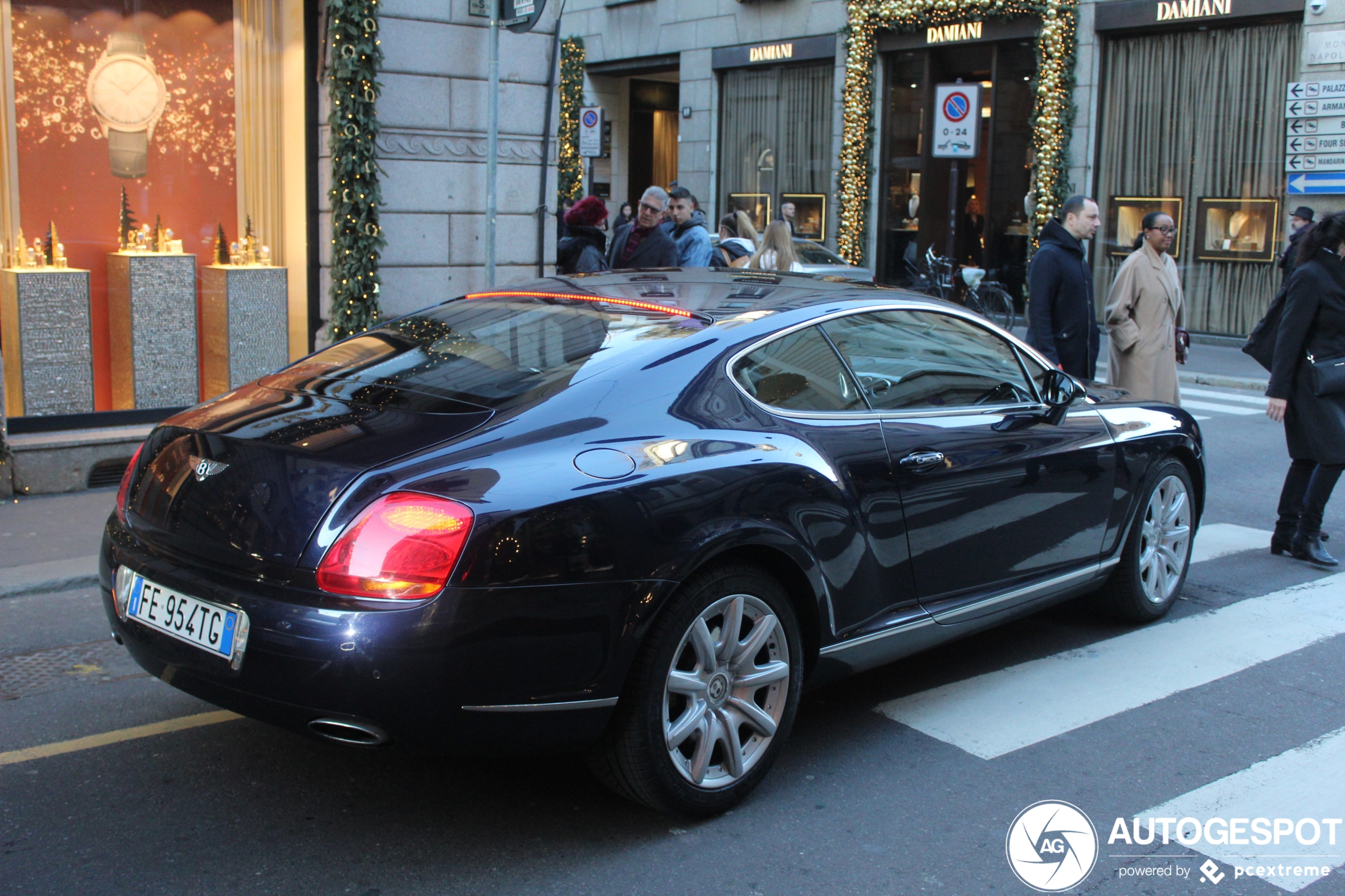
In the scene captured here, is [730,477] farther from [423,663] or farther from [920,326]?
Answer: [920,326]

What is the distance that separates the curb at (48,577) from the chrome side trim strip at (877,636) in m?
3.95

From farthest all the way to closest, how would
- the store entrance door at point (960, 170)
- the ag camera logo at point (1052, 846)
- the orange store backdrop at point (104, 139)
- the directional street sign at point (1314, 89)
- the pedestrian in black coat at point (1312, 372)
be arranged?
1. the store entrance door at point (960, 170)
2. the directional street sign at point (1314, 89)
3. the orange store backdrop at point (104, 139)
4. the pedestrian in black coat at point (1312, 372)
5. the ag camera logo at point (1052, 846)

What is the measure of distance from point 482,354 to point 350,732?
1.35m

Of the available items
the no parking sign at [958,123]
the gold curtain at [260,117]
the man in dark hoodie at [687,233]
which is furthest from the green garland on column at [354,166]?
the no parking sign at [958,123]

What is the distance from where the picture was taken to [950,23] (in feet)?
71.9

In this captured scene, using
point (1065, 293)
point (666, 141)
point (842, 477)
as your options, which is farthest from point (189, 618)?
point (666, 141)

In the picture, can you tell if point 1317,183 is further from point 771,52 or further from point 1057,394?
point 1057,394

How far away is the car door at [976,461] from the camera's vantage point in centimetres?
432

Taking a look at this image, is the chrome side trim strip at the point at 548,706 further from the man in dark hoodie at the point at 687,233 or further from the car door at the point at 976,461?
the man in dark hoodie at the point at 687,233

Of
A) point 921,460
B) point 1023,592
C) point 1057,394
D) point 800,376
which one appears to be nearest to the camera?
point 800,376

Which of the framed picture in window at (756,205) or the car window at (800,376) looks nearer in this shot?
the car window at (800,376)

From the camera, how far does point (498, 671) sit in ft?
10.4

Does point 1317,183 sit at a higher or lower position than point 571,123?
lower

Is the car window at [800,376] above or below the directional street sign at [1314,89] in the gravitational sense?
below
